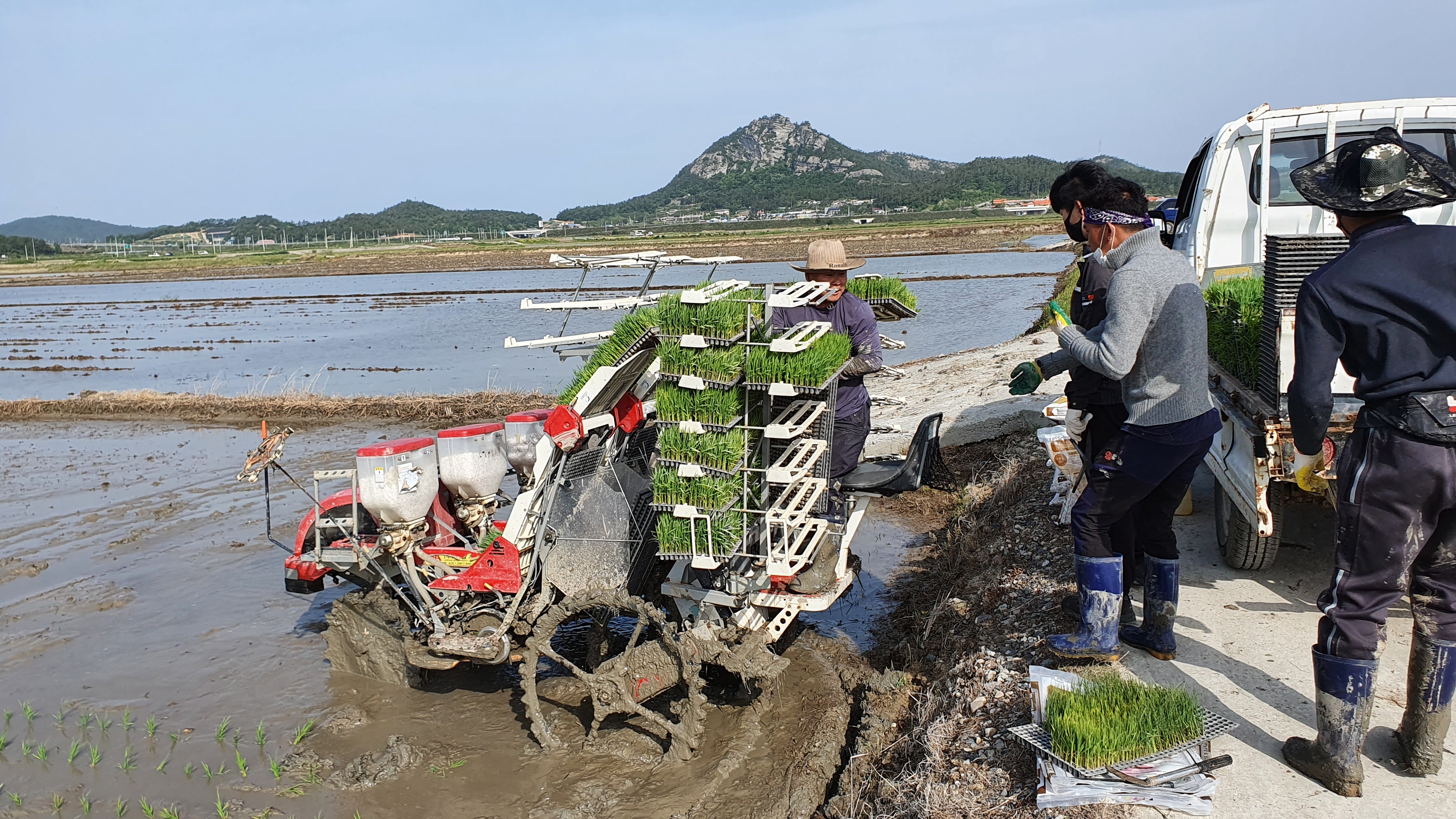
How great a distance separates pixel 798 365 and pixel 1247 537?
2.52m

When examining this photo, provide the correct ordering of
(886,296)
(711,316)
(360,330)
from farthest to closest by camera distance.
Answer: (360,330) < (886,296) < (711,316)

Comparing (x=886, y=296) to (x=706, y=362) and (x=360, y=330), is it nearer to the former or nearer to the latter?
(x=706, y=362)

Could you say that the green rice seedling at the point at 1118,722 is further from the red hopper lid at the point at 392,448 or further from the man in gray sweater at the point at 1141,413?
the red hopper lid at the point at 392,448

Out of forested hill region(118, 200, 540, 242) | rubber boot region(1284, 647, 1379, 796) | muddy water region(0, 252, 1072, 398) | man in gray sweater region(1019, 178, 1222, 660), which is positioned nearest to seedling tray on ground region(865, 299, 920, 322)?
man in gray sweater region(1019, 178, 1222, 660)


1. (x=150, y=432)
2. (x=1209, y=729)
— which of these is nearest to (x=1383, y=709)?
(x=1209, y=729)

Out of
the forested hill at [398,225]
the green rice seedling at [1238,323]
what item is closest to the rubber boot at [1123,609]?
the green rice seedling at [1238,323]

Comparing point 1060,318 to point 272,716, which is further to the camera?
point 272,716

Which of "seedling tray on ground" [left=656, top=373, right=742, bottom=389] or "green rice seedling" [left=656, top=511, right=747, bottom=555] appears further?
"green rice seedling" [left=656, top=511, right=747, bottom=555]

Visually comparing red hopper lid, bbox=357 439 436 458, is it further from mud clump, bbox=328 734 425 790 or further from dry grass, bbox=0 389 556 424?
dry grass, bbox=0 389 556 424

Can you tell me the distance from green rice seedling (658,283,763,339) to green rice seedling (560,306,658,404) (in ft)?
0.32

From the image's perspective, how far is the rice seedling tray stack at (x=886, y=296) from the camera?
18.4 ft

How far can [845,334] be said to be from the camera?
4965mm

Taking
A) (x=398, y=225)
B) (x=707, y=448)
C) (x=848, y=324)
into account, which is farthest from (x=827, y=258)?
(x=398, y=225)

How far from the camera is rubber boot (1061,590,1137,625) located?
4.22 meters
